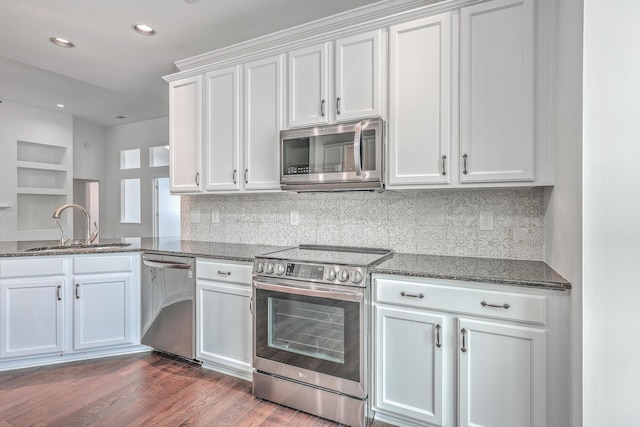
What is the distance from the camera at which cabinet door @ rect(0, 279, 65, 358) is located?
2.58 meters

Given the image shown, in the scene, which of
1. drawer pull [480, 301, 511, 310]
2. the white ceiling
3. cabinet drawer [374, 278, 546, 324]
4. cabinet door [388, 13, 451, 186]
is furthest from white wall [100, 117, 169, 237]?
drawer pull [480, 301, 511, 310]

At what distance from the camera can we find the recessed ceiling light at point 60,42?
283cm

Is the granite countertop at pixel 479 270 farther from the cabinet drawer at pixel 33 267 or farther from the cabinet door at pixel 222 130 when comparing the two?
the cabinet drawer at pixel 33 267

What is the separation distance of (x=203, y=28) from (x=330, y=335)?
2.51m

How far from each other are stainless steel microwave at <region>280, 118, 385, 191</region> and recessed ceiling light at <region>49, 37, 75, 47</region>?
2.14m

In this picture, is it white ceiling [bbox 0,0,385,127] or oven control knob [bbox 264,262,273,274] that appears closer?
oven control knob [bbox 264,262,273,274]

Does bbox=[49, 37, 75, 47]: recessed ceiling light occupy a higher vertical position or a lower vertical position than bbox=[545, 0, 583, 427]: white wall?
higher

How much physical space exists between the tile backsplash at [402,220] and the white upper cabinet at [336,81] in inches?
25.3

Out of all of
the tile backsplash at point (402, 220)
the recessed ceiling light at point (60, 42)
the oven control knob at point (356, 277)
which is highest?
the recessed ceiling light at point (60, 42)

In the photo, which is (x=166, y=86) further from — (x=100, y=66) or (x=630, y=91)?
(x=630, y=91)

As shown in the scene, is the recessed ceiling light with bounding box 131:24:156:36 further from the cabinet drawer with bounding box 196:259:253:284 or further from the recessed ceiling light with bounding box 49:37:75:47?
the cabinet drawer with bounding box 196:259:253:284

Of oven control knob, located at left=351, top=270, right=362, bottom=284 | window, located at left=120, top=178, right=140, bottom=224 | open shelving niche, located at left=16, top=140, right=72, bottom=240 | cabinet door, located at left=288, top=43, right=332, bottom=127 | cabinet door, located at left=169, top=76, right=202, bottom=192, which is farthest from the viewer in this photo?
window, located at left=120, top=178, right=140, bottom=224

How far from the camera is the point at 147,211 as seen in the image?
711 centimetres

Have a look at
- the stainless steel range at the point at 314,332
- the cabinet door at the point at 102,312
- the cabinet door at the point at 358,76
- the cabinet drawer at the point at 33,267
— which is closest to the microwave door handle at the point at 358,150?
the cabinet door at the point at 358,76
